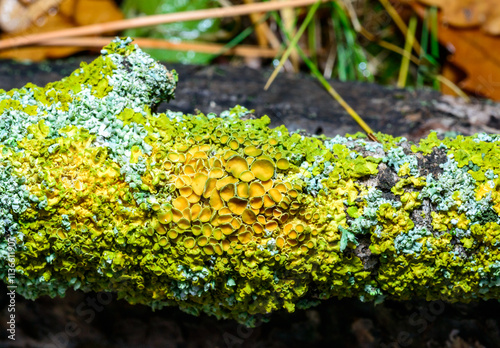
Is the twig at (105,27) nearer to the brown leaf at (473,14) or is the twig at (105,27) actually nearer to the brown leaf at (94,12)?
the brown leaf at (94,12)

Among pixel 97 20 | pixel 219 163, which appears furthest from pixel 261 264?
pixel 97 20

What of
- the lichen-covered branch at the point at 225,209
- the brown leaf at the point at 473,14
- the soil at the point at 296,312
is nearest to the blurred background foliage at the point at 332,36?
the brown leaf at the point at 473,14

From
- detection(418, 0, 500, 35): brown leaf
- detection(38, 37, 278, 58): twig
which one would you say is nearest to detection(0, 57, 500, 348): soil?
detection(38, 37, 278, 58): twig

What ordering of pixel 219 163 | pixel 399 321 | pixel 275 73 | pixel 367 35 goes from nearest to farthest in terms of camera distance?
pixel 219 163
pixel 399 321
pixel 275 73
pixel 367 35

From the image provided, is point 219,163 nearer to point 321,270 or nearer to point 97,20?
point 321,270

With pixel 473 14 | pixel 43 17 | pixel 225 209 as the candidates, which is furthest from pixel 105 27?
pixel 473 14

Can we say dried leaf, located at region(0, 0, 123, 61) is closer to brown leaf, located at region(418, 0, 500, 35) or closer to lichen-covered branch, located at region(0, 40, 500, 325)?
lichen-covered branch, located at region(0, 40, 500, 325)
